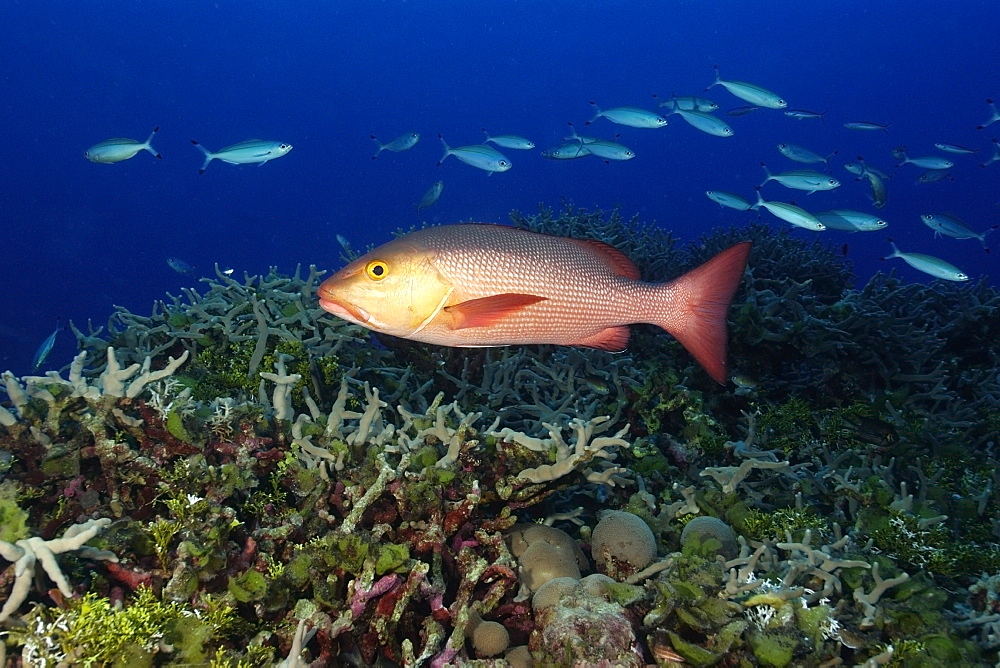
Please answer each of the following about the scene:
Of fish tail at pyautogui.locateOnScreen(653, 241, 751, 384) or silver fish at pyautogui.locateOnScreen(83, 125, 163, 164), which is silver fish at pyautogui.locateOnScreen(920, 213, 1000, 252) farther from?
silver fish at pyautogui.locateOnScreen(83, 125, 163, 164)

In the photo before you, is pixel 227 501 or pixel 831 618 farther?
pixel 227 501

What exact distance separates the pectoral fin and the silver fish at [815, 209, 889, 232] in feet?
26.4

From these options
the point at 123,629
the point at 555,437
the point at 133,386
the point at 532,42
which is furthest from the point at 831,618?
the point at 532,42

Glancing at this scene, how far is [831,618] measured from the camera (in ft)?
7.51

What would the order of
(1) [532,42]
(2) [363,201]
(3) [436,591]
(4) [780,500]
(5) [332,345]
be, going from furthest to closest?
(1) [532,42], (2) [363,201], (5) [332,345], (4) [780,500], (3) [436,591]

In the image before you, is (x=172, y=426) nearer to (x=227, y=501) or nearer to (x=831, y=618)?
(x=227, y=501)

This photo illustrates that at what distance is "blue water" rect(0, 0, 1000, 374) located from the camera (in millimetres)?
68625

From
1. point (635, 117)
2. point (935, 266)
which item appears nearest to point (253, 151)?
point (635, 117)

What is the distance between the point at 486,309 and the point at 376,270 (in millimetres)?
547

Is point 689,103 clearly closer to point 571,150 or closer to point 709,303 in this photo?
point 571,150

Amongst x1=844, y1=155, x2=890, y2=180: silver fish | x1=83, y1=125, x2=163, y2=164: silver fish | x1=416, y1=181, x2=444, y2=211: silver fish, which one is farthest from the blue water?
x1=844, y1=155, x2=890, y2=180: silver fish

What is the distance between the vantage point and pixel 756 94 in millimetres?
10312

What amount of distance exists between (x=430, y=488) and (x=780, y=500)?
8.88 ft

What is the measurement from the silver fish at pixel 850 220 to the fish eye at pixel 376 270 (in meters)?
8.43
